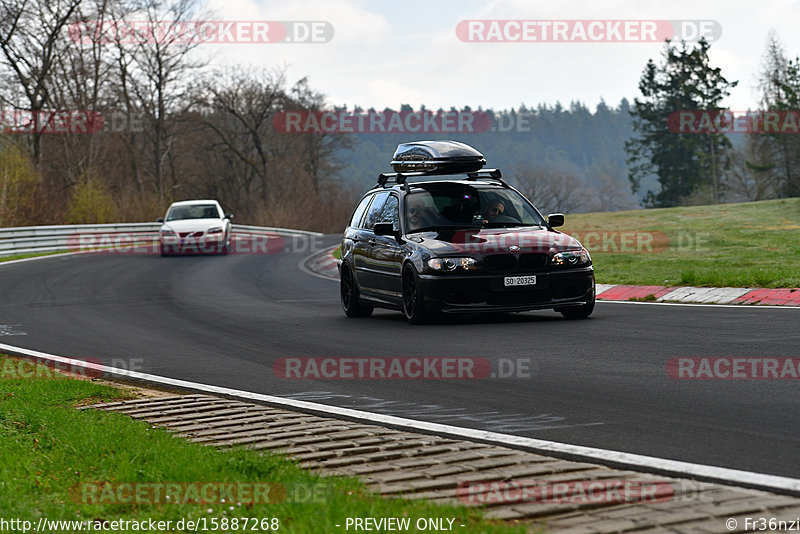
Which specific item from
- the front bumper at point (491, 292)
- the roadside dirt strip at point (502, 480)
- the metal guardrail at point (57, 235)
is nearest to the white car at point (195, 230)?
the metal guardrail at point (57, 235)

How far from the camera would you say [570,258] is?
13.2m

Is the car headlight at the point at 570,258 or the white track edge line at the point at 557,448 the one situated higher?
the car headlight at the point at 570,258

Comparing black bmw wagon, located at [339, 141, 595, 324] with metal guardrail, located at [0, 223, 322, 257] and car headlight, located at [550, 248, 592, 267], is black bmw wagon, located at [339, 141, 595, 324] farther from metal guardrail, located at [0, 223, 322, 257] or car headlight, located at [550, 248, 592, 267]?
metal guardrail, located at [0, 223, 322, 257]

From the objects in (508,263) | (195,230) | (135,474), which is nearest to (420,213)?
(508,263)

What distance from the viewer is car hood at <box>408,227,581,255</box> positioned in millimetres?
13062

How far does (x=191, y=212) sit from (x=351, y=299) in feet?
70.7

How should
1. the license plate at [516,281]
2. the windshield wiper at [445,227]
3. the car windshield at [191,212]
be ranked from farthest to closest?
the car windshield at [191,212]
the windshield wiper at [445,227]
the license plate at [516,281]

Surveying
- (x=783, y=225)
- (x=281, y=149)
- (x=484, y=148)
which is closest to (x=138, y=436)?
(x=783, y=225)

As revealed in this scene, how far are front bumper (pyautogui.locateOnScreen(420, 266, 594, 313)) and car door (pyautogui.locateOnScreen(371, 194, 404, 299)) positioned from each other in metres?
0.93

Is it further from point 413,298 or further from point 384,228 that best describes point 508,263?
point 384,228

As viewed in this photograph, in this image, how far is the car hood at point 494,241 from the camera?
13.1m

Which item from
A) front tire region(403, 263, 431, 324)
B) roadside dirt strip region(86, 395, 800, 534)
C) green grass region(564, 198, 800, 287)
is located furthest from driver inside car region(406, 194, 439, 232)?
roadside dirt strip region(86, 395, 800, 534)

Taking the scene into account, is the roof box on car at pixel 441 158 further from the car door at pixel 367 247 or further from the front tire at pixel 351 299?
the front tire at pixel 351 299

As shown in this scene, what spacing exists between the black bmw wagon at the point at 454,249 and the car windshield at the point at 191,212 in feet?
66.8
